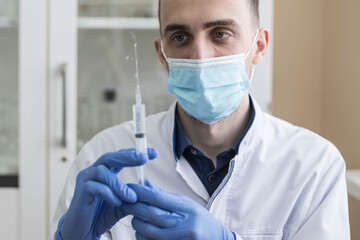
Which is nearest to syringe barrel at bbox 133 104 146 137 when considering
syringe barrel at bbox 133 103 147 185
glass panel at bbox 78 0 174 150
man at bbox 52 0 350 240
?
syringe barrel at bbox 133 103 147 185

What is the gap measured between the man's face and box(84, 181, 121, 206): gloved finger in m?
0.43

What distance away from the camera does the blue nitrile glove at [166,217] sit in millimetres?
829

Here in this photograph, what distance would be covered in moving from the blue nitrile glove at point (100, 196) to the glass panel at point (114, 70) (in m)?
1.01

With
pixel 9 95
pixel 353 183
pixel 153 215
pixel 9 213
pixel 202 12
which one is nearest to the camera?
pixel 153 215

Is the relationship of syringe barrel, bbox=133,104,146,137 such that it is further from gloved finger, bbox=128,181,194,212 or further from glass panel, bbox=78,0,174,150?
glass panel, bbox=78,0,174,150

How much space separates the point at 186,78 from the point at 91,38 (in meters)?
1.00

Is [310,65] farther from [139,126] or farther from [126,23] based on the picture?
[139,126]

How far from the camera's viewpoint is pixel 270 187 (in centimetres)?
112

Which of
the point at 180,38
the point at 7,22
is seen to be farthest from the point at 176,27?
the point at 7,22

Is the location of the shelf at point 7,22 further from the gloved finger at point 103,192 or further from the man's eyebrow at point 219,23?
the gloved finger at point 103,192

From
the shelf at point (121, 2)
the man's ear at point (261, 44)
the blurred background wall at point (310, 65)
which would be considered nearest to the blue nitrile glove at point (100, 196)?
the man's ear at point (261, 44)

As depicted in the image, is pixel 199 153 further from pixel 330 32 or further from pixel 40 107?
pixel 330 32

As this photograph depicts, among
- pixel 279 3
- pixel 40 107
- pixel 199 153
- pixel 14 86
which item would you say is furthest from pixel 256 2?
pixel 14 86

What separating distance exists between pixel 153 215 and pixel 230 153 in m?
0.40
